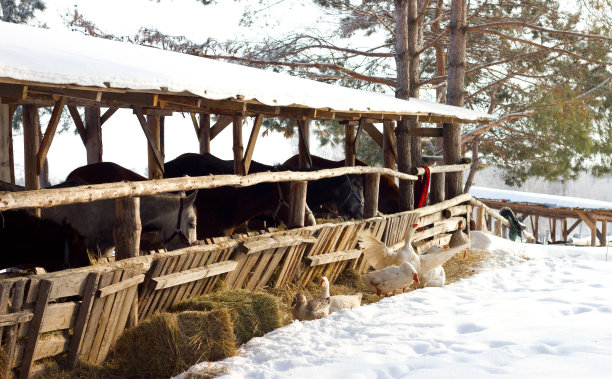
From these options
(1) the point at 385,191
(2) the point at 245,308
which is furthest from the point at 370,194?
(2) the point at 245,308

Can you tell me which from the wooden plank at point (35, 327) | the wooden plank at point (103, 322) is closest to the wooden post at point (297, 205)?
the wooden plank at point (103, 322)

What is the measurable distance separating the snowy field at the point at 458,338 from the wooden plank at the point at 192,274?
926mm

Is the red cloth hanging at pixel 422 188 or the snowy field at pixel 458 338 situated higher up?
the red cloth hanging at pixel 422 188

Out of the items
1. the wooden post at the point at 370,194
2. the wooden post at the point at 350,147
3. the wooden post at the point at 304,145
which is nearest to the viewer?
the wooden post at the point at 370,194

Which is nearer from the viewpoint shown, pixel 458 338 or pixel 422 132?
pixel 458 338

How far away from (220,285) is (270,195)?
305 centimetres

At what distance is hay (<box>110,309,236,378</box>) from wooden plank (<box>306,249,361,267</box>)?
276 centimetres

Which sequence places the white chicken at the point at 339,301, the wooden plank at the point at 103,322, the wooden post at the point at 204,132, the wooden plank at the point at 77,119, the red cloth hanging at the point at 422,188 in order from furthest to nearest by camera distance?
the wooden post at the point at 204,132, the red cloth hanging at the point at 422,188, the wooden plank at the point at 77,119, the white chicken at the point at 339,301, the wooden plank at the point at 103,322

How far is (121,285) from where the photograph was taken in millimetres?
5777

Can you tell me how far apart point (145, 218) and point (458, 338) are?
3.90 m

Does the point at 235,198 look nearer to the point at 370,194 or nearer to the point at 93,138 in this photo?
the point at 370,194

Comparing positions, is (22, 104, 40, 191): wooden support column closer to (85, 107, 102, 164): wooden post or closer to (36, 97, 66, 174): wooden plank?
(85, 107, 102, 164): wooden post

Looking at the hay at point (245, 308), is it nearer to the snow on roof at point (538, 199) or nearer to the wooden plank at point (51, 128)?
the wooden plank at point (51, 128)

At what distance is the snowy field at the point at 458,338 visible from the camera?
16.9ft
